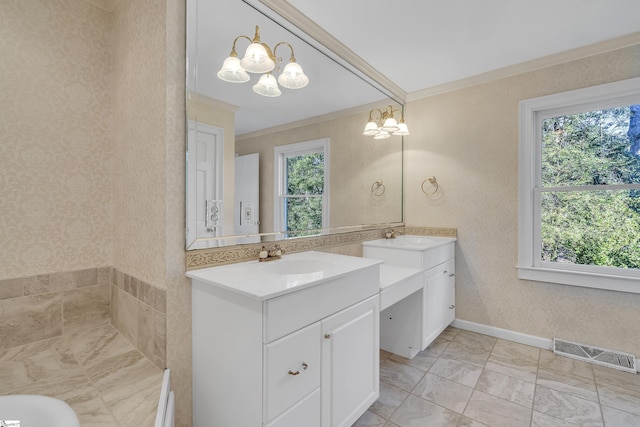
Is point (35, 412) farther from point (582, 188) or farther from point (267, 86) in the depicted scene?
point (582, 188)

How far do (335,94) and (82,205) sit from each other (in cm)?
179

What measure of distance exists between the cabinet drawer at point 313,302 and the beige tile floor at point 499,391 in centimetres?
79

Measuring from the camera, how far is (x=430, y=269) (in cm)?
229

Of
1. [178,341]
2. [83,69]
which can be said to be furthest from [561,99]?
[83,69]

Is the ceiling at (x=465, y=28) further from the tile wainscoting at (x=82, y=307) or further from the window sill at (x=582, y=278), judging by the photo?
the tile wainscoting at (x=82, y=307)

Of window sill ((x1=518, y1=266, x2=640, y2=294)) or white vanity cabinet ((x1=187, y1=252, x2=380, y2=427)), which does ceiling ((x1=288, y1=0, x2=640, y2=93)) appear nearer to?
white vanity cabinet ((x1=187, y1=252, x2=380, y2=427))

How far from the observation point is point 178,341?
1259 mm

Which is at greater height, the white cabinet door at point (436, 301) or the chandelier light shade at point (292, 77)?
the chandelier light shade at point (292, 77)

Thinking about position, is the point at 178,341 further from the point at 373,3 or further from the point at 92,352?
the point at 373,3

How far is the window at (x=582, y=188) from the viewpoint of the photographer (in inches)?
84.0

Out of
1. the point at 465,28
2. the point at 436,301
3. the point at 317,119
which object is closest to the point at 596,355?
the point at 436,301

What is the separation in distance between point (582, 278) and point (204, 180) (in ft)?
9.13

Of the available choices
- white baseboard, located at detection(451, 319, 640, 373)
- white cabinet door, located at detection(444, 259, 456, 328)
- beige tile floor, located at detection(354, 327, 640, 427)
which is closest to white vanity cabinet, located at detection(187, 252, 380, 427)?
beige tile floor, located at detection(354, 327, 640, 427)

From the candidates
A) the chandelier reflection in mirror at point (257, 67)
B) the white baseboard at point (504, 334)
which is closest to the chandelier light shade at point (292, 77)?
the chandelier reflection in mirror at point (257, 67)
